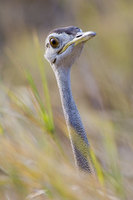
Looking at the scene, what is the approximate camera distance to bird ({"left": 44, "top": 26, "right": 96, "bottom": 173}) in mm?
1880

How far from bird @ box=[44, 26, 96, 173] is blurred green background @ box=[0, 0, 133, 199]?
0.14 metres

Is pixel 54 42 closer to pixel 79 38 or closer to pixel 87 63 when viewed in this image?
pixel 79 38

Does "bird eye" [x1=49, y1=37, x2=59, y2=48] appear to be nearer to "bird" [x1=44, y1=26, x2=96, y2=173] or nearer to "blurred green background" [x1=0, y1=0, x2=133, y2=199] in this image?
"bird" [x1=44, y1=26, x2=96, y2=173]

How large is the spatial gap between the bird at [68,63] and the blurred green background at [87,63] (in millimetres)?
137

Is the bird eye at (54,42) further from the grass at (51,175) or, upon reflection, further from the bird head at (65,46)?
the grass at (51,175)

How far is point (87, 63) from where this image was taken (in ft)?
13.9

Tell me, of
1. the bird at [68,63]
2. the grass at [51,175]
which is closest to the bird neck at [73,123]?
the bird at [68,63]

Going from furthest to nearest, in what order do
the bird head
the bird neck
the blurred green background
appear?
the blurred green background → the bird head → the bird neck

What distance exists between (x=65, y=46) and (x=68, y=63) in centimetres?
7

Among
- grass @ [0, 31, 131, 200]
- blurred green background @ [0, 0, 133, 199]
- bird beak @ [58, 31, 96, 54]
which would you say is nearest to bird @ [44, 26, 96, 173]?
bird beak @ [58, 31, 96, 54]

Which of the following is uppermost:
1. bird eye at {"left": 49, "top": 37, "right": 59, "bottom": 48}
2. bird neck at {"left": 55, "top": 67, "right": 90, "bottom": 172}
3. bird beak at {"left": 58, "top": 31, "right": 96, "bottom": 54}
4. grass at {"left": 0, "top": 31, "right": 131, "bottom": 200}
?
bird eye at {"left": 49, "top": 37, "right": 59, "bottom": 48}

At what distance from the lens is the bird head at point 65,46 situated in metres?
2.05

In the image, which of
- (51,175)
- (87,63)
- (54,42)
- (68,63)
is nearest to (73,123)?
(68,63)

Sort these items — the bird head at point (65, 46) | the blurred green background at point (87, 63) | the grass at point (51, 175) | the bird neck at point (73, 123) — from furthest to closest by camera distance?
the blurred green background at point (87, 63), the bird head at point (65, 46), the bird neck at point (73, 123), the grass at point (51, 175)
